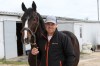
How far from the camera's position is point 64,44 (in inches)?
159

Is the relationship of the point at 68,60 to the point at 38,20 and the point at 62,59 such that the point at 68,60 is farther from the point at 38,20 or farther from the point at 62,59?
the point at 38,20

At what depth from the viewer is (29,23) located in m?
4.11

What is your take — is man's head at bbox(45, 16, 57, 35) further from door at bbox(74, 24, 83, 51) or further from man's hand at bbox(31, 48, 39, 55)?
door at bbox(74, 24, 83, 51)

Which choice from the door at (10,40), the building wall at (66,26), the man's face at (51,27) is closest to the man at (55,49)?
the man's face at (51,27)

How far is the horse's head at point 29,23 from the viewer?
13.0 feet

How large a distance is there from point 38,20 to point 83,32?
1861cm

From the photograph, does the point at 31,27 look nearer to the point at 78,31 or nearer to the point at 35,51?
the point at 35,51

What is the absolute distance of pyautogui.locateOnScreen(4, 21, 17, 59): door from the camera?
15992 millimetres

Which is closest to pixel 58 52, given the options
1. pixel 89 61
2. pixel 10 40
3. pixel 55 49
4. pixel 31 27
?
pixel 55 49

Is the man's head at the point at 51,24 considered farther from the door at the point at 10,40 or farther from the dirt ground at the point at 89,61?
the door at the point at 10,40

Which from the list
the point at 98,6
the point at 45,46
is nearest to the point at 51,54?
the point at 45,46

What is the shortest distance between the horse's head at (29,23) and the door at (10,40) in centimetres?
1168

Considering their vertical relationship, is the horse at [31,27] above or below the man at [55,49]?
above

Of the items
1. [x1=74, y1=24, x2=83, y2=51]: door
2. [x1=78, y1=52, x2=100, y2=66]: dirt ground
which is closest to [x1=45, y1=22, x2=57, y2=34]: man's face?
[x1=78, y1=52, x2=100, y2=66]: dirt ground
